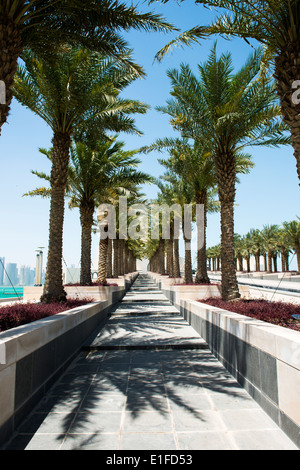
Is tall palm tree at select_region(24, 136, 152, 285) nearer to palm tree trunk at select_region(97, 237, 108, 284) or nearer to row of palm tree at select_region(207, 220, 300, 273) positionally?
palm tree trunk at select_region(97, 237, 108, 284)

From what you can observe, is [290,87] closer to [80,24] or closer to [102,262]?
[80,24]

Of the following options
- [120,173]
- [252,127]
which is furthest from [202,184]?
[252,127]

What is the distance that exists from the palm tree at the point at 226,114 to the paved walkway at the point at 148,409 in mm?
4648

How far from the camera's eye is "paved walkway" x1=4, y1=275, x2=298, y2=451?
296 cm

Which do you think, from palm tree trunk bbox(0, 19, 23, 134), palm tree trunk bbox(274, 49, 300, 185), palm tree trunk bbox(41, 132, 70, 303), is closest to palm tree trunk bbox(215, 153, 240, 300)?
palm tree trunk bbox(274, 49, 300, 185)

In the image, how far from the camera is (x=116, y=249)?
29.8m

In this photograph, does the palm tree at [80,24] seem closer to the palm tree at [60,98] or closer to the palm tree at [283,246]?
the palm tree at [60,98]

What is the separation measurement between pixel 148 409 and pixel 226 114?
7.82m

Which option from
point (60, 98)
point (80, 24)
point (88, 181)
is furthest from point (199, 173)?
point (80, 24)
